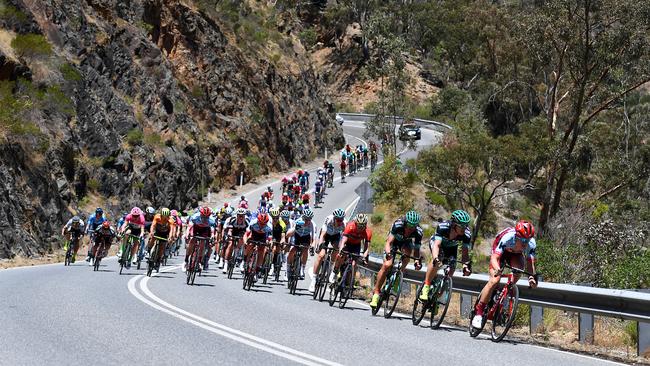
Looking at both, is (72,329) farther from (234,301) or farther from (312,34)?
(312,34)

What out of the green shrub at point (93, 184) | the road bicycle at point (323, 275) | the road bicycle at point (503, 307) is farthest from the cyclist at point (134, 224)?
the green shrub at point (93, 184)

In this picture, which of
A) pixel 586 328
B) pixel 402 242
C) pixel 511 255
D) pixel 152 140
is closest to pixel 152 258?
pixel 402 242

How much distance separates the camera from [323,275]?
1443cm

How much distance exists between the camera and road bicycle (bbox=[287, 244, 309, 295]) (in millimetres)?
→ 15680

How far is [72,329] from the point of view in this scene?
937 centimetres

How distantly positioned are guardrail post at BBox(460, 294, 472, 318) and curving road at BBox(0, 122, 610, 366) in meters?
1.48

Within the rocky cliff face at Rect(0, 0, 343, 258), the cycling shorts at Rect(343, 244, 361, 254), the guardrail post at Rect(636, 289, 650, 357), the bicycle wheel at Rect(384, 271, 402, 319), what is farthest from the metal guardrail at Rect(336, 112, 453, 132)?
the guardrail post at Rect(636, 289, 650, 357)

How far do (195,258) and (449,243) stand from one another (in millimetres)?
7032

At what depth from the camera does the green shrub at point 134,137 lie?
39719 millimetres

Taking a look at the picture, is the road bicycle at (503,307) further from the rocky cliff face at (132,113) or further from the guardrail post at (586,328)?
the rocky cliff face at (132,113)

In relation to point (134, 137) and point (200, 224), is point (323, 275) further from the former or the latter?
point (134, 137)

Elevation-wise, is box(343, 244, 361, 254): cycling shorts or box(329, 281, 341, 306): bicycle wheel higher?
box(343, 244, 361, 254): cycling shorts

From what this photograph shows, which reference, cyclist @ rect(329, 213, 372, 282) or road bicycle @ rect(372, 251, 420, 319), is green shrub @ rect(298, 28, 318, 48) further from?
road bicycle @ rect(372, 251, 420, 319)

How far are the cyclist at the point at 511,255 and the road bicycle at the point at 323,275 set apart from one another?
4666 millimetres
